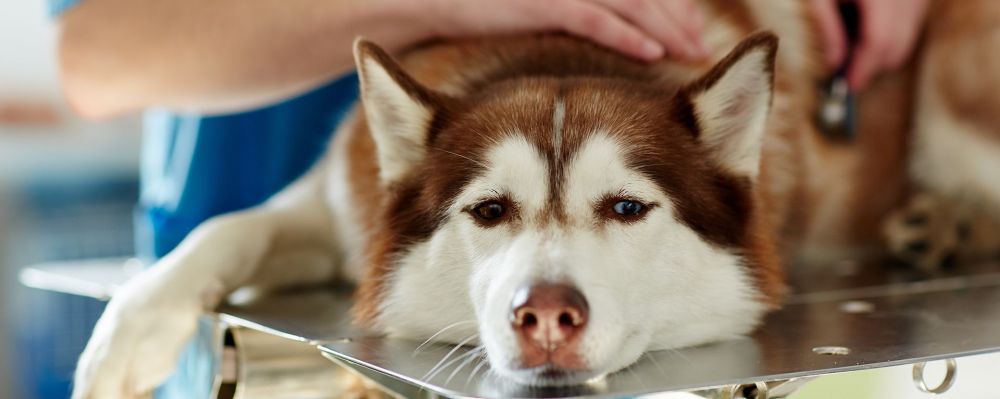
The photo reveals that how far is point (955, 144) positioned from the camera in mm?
2262

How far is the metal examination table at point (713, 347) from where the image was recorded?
1105 millimetres

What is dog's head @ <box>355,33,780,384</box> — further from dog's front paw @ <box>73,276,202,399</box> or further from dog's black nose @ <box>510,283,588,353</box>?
dog's front paw @ <box>73,276,202,399</box>

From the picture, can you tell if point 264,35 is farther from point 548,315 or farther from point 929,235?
point 929,235

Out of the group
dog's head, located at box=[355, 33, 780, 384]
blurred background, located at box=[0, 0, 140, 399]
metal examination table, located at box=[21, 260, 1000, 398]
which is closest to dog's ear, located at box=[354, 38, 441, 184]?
dog's head, located at box=[355, 33, 780, 384]

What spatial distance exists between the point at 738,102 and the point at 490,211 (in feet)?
1.34

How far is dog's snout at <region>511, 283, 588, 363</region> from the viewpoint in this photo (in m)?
1.07

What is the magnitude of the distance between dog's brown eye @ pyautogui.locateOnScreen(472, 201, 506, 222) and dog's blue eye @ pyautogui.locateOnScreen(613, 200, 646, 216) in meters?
0.15

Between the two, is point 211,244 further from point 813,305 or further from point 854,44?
point 854,44

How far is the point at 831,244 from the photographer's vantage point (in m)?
2.31

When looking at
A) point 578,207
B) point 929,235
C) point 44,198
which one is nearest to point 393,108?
point 578,207

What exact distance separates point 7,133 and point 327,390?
3.62 meters

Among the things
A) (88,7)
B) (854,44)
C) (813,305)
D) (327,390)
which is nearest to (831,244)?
(854,44)

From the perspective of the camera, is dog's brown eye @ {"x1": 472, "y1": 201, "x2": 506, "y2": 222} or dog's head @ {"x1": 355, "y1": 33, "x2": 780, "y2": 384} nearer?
dog's head @ {"x1": 355, "y1": 33, "x2": 780, "y2": 384}

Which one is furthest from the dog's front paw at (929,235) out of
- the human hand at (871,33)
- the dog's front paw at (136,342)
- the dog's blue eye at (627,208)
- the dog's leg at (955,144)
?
the dog's front paw at (136,342)
